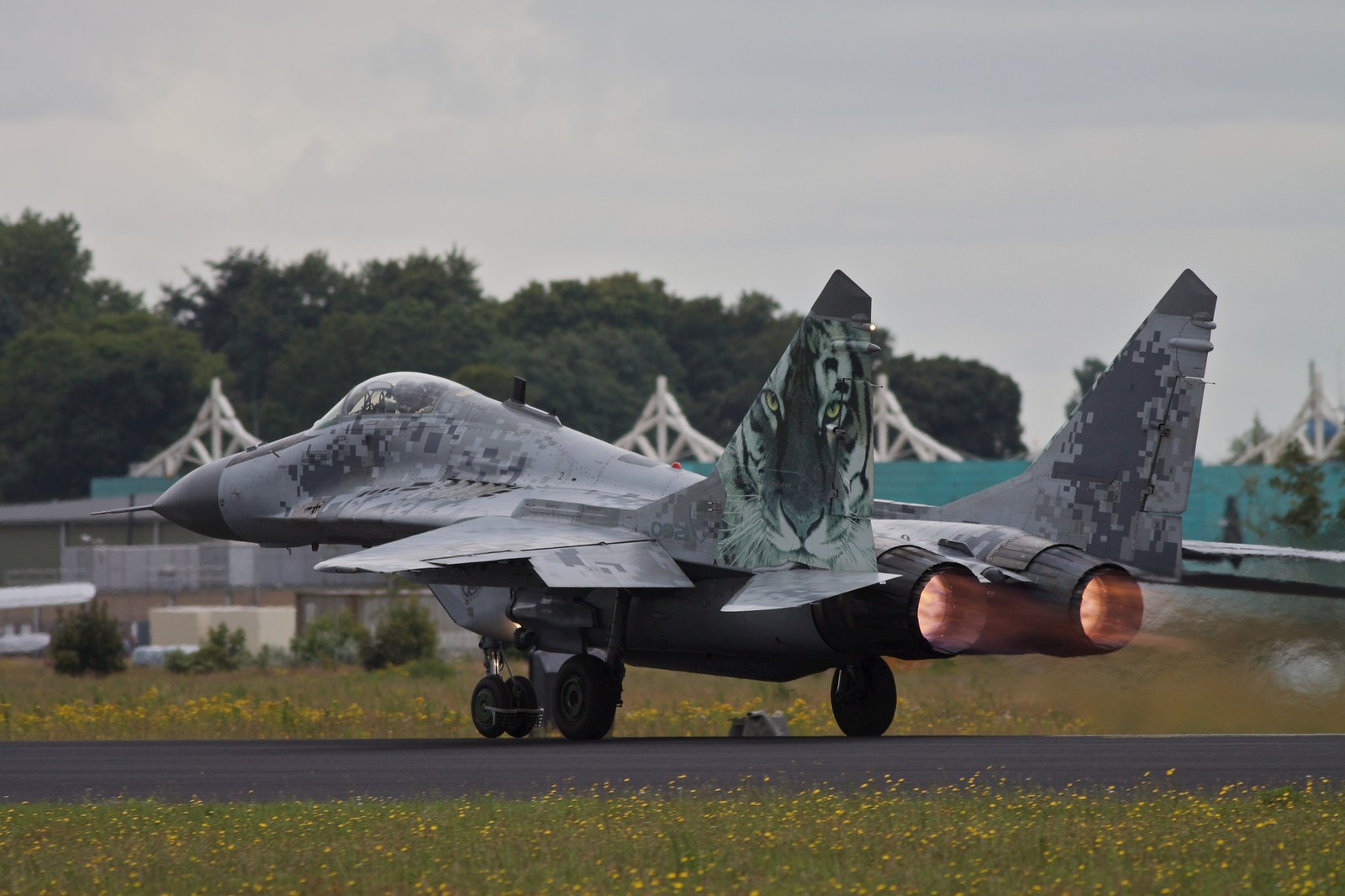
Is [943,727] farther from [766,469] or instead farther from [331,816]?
[331,816]

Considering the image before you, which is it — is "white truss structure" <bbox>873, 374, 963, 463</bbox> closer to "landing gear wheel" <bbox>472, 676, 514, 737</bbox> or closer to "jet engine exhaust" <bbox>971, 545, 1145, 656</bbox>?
"landing gear wheel" <bbox>472, 676, 514, 737</bbox>

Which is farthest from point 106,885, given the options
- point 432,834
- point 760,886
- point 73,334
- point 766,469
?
point 73,334

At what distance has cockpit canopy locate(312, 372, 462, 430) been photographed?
21.6 m

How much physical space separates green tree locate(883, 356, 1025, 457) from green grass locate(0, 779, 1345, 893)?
91224 mm

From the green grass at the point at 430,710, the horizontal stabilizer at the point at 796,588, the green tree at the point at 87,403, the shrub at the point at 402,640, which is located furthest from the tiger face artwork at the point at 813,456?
the green tree at the point at 87,403

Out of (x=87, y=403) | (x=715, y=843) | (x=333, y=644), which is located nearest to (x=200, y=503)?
(x=715, y=843)

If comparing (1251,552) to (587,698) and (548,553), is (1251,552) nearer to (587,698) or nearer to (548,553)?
(587,698)

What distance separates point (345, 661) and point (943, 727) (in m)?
24.1

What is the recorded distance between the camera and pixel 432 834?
10453mm

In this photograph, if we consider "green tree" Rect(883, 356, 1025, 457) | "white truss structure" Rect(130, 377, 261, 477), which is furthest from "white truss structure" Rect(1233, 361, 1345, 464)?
"white truss structure" Rect(130, 377, 261, 477)

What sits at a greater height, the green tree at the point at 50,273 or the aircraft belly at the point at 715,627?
the green tree at the point at 50,273

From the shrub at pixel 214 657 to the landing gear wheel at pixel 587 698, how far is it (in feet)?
81.7

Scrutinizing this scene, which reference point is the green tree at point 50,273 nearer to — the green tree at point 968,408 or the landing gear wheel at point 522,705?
the green tree at point 968,408

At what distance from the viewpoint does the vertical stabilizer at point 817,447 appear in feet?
56.3
